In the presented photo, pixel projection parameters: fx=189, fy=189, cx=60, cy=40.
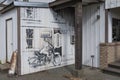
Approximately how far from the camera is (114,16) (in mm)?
8977

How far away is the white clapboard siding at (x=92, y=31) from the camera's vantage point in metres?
8.62

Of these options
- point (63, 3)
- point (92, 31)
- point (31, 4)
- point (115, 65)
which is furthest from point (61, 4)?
point (115, 65)

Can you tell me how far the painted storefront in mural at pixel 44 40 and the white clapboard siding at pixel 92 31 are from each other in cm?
78

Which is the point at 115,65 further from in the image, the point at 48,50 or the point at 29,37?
the point at 29,37

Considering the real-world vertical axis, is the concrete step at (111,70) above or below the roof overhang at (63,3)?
below

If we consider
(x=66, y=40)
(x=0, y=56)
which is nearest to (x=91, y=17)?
(x=66, y=40)

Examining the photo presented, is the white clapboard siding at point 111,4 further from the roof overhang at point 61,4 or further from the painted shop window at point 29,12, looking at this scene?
the painted shop window at point 29,12

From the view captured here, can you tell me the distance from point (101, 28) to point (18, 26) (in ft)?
12.1

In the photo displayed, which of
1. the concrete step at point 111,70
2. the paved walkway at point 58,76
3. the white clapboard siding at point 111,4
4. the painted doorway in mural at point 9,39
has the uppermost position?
the white clapboard siding at point 111,4

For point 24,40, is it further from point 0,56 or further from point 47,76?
point 0,56

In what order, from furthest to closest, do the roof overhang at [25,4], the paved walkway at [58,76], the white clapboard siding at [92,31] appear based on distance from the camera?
the white clapboard siding at [92,31] < the roof overhang at [25,4] < the paved walkway at [58,76]

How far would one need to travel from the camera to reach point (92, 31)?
9180mm

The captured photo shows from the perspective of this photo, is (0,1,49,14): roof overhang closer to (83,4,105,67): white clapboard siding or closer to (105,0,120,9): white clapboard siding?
(83,4,105,67): white clapboard siding

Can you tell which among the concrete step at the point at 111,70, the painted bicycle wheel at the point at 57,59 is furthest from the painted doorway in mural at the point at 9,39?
the concrete step at the point at 111,70
